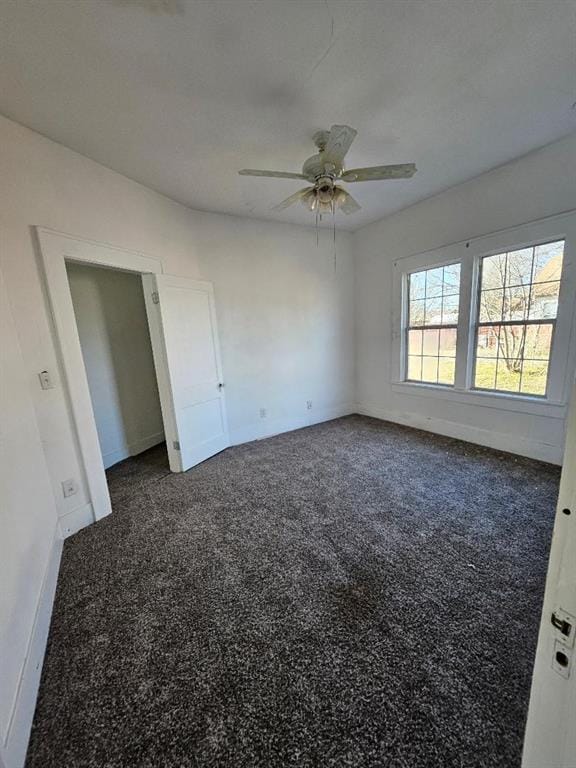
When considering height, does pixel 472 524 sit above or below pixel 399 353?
below

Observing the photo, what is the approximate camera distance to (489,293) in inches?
126

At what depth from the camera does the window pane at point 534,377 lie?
2.90 meters

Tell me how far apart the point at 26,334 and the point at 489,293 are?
4.20 m

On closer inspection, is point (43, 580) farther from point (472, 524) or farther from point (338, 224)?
point (338, 224)

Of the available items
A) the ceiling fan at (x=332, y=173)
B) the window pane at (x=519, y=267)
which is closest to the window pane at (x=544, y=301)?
the window pane at (x=519, y=267)

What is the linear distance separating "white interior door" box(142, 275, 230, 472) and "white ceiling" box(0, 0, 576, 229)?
1077mm

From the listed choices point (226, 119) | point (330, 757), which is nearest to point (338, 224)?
point (226, 119)

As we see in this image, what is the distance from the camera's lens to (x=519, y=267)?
9.69ft

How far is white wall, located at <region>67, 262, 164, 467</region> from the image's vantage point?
10.9ft

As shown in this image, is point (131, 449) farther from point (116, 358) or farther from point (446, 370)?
point (446, 370)

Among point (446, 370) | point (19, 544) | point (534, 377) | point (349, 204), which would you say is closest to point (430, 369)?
point (446, 370)

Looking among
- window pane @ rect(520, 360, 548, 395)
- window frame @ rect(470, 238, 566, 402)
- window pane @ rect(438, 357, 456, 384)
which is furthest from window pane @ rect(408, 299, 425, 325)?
window pane @ rect(520, 360, 548, 395)

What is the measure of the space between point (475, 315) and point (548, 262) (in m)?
0.75

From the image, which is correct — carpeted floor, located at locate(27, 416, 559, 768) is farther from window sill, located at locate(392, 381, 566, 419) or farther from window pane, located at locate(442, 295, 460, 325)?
window pane, located at locate(442, 295, 460, 325)
